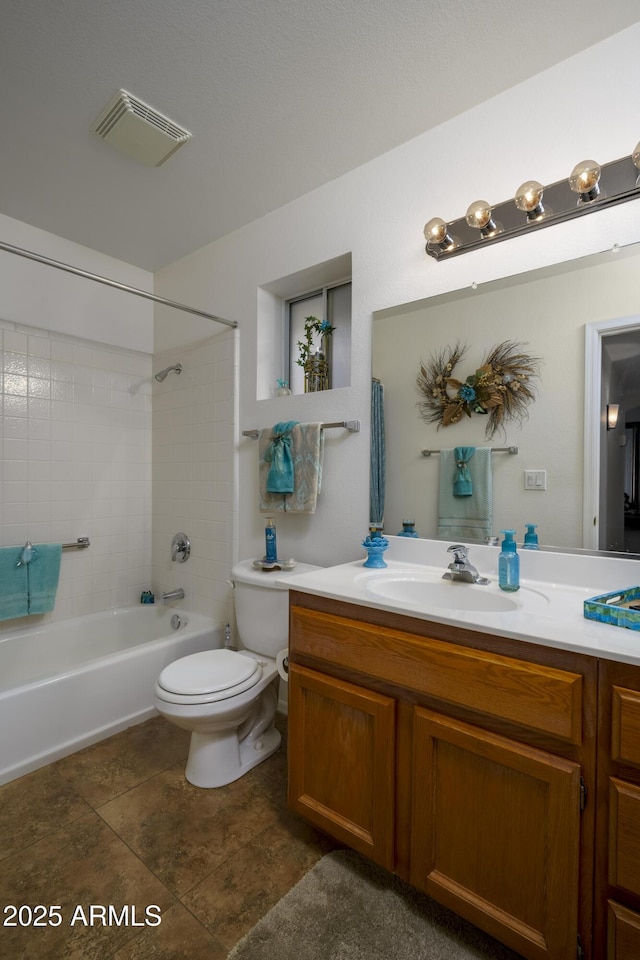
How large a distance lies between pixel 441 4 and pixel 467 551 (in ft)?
5.18

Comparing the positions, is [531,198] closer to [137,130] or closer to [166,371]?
[137,130]

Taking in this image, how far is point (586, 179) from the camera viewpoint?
1.23 meters

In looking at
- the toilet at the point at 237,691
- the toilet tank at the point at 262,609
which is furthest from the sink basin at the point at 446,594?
the toilet tank at the point at 262,609

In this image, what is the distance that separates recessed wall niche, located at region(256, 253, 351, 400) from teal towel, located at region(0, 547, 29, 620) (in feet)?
4.83

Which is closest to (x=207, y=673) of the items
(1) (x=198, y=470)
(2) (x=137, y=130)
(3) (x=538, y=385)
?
(1) (x=198, y=470)

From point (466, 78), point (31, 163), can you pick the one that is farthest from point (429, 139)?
point (31, 163)

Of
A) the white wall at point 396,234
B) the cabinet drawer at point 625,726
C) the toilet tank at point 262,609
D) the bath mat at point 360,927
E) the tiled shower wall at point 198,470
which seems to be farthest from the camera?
the tiled shower wall at point 198,470

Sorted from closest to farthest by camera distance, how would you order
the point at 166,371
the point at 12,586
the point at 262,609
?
the point at 262,609 < the point at 12,586 < the point at 166,371

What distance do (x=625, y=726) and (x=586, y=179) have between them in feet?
4.48

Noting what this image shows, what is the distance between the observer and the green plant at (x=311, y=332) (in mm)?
2125

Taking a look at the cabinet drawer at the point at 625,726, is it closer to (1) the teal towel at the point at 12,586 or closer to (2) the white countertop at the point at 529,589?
(2) the white countertop at the point at 529,589

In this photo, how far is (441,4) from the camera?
4.00ft

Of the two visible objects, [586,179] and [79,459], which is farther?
[79,459]

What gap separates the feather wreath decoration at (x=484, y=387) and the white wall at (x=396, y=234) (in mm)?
249
